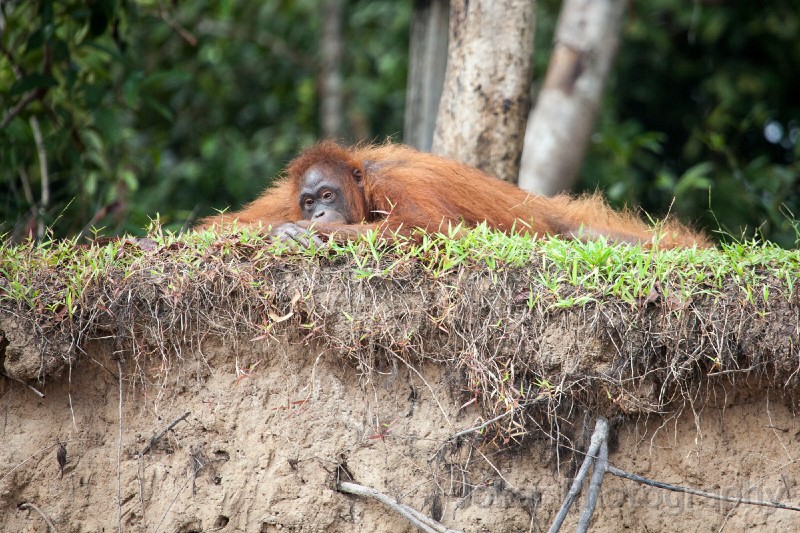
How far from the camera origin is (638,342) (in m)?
3.55

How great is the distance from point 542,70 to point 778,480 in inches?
254

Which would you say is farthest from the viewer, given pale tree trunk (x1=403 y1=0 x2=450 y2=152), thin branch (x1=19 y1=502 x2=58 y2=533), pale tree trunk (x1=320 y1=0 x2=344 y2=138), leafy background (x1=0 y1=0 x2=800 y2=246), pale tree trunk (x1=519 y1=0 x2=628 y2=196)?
pale tree trunk (x1=320 y1=0 x2=344 y2=138)

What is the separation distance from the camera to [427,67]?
6758mm

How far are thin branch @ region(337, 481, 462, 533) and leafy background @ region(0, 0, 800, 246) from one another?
260 centimetres

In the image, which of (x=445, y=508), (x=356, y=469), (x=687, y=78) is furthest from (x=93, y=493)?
(x=687, y=78)

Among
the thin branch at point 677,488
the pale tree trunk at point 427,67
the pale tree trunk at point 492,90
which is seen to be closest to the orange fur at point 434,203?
the pale tree trunk at point 492,90

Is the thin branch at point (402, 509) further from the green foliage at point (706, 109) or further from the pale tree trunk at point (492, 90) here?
the green foliage at point (706, 109)

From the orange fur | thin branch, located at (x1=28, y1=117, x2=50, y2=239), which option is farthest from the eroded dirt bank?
thin branch, located at (x1=28, y1=117, x2=50, y2=239)

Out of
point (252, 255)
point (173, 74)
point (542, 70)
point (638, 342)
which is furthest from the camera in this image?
point (542, 70)

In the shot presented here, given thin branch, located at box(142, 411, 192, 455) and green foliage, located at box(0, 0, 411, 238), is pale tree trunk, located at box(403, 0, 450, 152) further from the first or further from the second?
thin branch, located at box(142, 411, 192, 455)

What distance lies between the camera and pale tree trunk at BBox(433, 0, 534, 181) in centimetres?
564

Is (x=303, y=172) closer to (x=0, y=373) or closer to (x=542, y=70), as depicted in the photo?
(x=0, y=373)

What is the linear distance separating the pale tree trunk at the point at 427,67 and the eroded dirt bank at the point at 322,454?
3.32 m

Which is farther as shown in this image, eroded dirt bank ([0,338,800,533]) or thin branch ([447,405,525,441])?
eroded dirt bank ([0,338,800,533])
